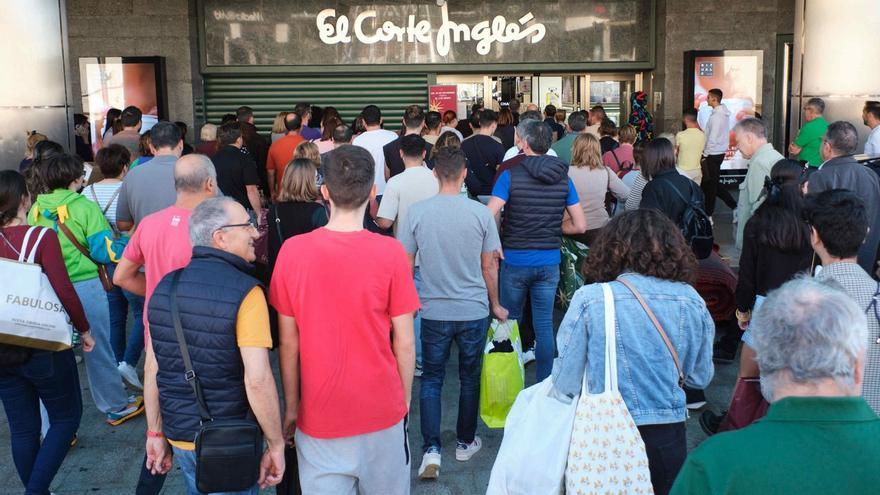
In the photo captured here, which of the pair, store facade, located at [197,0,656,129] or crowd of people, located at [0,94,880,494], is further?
store facade, located at [197,0,656,129]

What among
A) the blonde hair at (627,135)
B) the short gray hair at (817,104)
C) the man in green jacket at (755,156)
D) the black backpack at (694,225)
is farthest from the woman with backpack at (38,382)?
the short gray hair at (817,104)

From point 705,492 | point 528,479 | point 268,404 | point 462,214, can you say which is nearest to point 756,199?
point 462,214

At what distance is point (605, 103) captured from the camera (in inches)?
617

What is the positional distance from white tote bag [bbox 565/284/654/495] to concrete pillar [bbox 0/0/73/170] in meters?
7.23

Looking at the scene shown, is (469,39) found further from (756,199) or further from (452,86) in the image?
(756,199)

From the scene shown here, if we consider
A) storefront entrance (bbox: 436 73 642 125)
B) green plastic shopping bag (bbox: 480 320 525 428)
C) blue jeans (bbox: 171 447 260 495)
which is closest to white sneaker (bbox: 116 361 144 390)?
green plastic shopping bag (bbox: 480 320 525 428)

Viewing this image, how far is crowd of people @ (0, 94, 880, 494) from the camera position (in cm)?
203

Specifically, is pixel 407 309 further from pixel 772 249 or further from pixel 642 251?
pixel 772 249

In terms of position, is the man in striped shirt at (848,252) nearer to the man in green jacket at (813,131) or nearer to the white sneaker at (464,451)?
the white sneaker at (464,451)

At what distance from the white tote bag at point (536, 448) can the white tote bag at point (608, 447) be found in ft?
0.14

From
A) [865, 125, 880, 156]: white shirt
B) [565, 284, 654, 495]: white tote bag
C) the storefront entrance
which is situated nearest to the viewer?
[565, 284, 654, 495]: white tote bag

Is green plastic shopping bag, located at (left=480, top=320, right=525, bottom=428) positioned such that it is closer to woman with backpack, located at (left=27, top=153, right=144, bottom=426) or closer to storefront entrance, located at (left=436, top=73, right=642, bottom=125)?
woman with backpack, located at (left=27, top=153, right=144, bottom=426)

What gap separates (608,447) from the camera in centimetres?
311

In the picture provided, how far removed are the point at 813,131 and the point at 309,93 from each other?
8.42m
